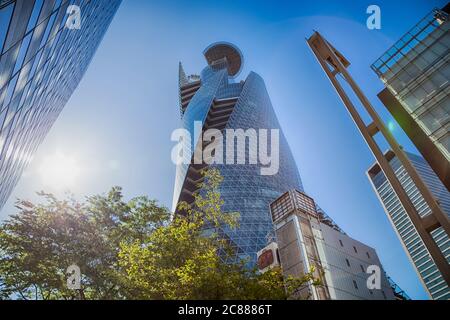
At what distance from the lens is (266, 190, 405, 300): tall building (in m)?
28.6

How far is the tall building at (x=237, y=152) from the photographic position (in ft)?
214

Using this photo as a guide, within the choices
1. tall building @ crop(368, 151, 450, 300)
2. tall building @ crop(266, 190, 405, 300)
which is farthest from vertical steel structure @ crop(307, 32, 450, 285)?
tall building @ crop(368, 151, 450, 300)

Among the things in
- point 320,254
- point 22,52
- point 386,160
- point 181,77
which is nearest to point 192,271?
point 386,160

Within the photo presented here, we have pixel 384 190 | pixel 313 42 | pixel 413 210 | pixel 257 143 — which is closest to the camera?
pixel 413 210

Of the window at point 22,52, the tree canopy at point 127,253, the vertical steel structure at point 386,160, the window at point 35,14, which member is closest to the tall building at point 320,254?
the tree canopy at point 127,253

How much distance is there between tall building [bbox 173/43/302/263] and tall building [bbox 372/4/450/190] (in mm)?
35869

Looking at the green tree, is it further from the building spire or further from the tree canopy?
the building spire

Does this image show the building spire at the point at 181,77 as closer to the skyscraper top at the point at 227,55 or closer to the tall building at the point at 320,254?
the skyscraper top at the point at 227,55

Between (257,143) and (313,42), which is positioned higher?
(257,143)

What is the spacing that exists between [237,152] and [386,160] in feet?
282
